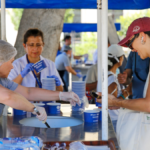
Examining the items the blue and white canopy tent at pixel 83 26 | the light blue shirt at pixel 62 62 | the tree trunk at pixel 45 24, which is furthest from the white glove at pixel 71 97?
the blue and white canopy tent at pixel 83 26

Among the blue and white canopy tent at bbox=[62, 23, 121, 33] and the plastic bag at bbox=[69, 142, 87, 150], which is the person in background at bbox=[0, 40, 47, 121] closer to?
the plastic bag at bbox=[69, 142, 87, 150]

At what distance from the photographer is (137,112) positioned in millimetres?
1933

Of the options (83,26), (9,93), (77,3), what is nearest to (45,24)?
(77,3)

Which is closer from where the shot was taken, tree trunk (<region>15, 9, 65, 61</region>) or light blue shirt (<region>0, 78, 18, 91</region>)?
light blue shirt (<region>0, 78, 18, 91</region>)

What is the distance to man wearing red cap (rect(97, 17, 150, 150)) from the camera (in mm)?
1814

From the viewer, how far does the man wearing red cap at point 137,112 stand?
181 cm

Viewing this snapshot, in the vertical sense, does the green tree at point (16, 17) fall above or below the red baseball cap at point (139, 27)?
above

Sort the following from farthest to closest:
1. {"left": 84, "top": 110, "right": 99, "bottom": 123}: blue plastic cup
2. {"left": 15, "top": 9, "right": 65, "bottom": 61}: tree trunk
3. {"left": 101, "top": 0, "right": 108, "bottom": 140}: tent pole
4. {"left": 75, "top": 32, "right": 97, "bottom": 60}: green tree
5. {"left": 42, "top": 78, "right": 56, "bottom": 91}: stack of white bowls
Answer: {"left": 75, "top": 32, "right": 97, "bottom": 60}: green tree → {"left": 15, "top": 9, "right": 65, "bottom": 61}: tree trunk → {"left": 42, "top": 78, "right": 56, "bottom": 91}: stack of white bowls → {"left": 84, "top": 110, "right": 99, "bottom": 123}: blue plastic cup → {"left": 101, "top": 0, "right": 108, "bottom": 140}: tent pole

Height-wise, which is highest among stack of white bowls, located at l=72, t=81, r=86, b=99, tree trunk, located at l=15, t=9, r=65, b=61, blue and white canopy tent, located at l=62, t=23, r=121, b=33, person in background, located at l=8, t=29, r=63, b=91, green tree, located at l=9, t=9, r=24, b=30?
green tree, located at l=9, t=9, r=24, b=30

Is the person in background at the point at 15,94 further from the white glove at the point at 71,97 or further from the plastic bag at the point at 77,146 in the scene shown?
the plastic bag at the point at 77,146

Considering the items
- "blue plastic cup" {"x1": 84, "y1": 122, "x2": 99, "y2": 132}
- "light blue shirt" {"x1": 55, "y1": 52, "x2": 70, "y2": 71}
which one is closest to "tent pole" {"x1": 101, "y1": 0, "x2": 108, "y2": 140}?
"blue plastic cup" {"x1": 84, "y1": 122, "x2": 99, "y2": 132}

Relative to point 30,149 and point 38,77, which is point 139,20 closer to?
→ point 30,149

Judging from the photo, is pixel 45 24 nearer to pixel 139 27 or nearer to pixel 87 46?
pixel 139 27

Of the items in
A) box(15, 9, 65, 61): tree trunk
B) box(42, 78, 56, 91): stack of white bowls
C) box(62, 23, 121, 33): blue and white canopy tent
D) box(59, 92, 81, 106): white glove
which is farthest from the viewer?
box(62, 23, 121, 33): blue and white canopy tent
